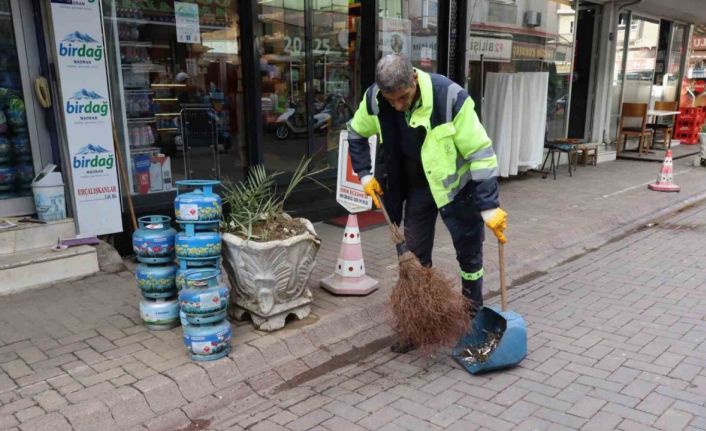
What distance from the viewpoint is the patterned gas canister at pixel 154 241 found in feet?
12.1

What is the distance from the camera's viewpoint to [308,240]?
13.0 feet

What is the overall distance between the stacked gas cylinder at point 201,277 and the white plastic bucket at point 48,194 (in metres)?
1.85

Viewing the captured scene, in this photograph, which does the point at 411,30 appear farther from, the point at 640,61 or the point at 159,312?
the point at 640,61

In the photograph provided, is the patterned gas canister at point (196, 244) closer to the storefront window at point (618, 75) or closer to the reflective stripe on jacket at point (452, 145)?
the reflective stripe on jacket at point (452, 145)

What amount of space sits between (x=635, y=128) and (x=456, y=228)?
11.7 meters

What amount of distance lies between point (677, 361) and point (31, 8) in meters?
5.70

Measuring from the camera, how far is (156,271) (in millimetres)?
3732

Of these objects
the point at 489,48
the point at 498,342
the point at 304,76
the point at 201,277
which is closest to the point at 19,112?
the point at 201,277

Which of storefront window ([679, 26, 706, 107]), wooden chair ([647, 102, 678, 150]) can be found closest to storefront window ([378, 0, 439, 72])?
wooden chair ([647, 102, 678, 150])

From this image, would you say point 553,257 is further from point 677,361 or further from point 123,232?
point 123,232

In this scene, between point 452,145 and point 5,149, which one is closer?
point 452,145

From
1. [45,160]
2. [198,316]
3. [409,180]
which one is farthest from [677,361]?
[45,160]

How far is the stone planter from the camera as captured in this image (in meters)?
3.74

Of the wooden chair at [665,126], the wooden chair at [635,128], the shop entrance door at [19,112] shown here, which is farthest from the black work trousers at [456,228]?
the wooden chair at [665,126]
